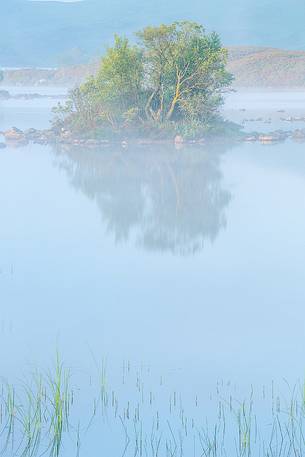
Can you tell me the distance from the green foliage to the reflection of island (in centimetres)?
107

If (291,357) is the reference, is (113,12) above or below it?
above

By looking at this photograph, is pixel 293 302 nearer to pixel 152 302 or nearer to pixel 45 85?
pixel 152 302

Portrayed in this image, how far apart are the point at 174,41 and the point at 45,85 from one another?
1736 inches

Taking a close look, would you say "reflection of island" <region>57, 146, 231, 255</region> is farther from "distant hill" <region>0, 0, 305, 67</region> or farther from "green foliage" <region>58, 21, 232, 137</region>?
"distant hill" <region>0, 0, 305, 67</region>

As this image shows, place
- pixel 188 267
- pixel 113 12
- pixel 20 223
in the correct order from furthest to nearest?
pixel 113 12 < pixel 20 223 < pixel 188 267

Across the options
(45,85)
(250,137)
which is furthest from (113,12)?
(250,137)

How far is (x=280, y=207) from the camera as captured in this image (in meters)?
11.3

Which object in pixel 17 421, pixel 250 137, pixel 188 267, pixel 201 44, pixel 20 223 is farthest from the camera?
pixel 250 137

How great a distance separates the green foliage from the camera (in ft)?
61.5

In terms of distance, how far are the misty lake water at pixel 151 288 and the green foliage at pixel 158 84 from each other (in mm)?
5055

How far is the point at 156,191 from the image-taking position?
41.9ft

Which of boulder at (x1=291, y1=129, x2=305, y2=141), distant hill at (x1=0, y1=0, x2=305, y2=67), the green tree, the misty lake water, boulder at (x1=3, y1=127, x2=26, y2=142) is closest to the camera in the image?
the misty lake water

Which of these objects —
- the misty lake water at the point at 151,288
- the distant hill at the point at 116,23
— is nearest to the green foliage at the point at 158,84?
the misty lake water at the point at 151,288

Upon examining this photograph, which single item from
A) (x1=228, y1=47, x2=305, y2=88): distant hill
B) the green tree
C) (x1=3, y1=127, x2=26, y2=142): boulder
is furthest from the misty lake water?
(x1=228, y1=47, x2=305, y2=88): distant hill
